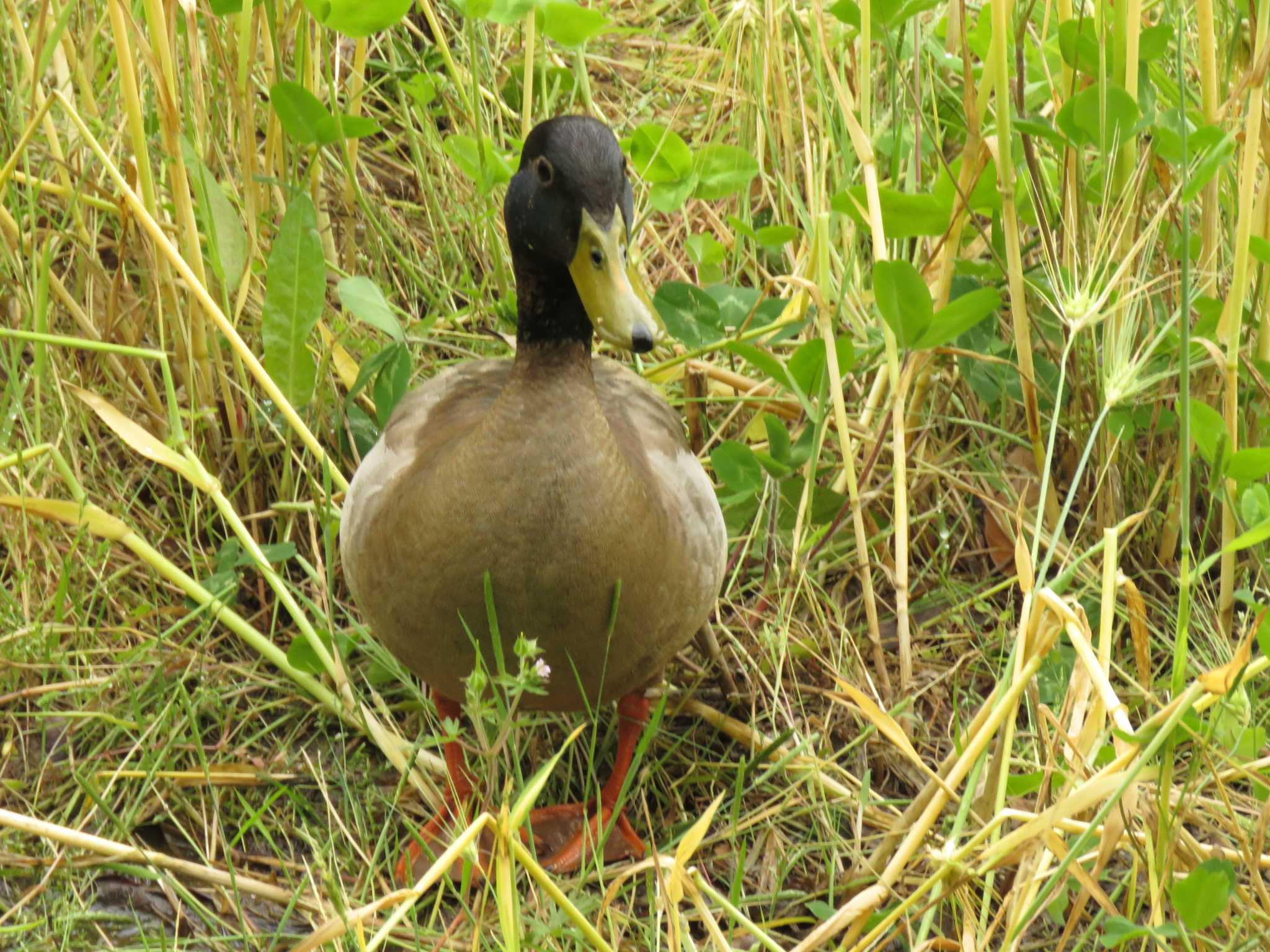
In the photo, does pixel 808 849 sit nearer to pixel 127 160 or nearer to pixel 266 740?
A: pixel 266 740

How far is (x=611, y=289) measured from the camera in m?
2.26

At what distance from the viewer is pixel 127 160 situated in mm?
3105

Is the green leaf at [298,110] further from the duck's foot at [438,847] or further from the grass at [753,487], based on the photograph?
the duck's foot at [438,847]

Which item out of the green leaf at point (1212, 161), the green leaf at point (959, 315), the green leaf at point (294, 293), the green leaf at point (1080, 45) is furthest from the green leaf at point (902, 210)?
the green leaf at point (294, 293)

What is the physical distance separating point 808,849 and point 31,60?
70.4 inches

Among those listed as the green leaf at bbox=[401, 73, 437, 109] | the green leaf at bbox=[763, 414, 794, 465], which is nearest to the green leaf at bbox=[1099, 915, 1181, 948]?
the green leaf at bbox=[763, 414, 794, 465]

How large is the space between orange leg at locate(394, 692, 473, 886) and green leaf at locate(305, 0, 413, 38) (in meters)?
1.11

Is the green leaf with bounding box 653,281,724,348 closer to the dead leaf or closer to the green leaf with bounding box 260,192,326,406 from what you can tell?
the green leaf with bounding box 260,192,326,406

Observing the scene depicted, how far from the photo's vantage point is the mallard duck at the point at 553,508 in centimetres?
224

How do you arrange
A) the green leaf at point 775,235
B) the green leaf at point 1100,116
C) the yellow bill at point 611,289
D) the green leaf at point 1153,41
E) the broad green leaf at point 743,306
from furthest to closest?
the broad green leaf at point 743,306
the green leaf at point 775,235
the green leaf at point 1153,41
the green leaf at point 1100,116
the yellow bill at point 611,289

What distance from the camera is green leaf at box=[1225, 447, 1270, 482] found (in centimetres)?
237

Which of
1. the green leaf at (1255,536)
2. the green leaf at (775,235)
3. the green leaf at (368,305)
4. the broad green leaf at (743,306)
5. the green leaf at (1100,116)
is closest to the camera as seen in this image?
the green leaf at (1255,536)

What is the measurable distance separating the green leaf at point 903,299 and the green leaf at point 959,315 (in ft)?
0.05

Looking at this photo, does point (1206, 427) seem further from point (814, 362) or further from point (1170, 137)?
point (814, 362)
